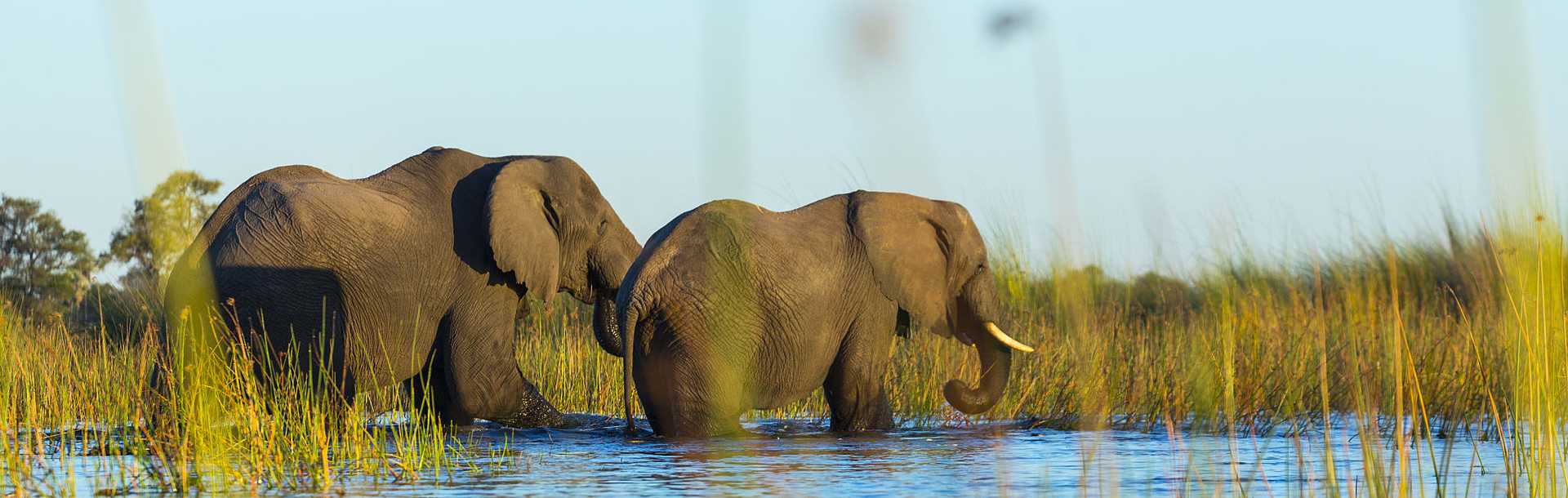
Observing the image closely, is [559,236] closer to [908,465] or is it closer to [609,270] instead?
[609,270]

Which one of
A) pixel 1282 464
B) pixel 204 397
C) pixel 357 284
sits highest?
pixel 357 284

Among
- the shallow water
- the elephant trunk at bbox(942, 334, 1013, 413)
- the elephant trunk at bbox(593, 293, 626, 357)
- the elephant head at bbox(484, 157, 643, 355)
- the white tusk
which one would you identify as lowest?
the shallow water

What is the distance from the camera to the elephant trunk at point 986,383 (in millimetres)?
9633

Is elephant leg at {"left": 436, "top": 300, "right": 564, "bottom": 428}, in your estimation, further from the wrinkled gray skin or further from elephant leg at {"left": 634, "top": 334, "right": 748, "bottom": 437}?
elephant leg at {"left": 634, "top": 334, "right": 748, "bottom": 437}

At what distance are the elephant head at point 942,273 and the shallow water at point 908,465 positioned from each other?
1.29ft

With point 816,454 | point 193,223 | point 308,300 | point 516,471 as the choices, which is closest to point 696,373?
point 816,454

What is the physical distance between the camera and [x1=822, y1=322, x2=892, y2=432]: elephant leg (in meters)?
9.22

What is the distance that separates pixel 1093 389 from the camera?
920 centimetres

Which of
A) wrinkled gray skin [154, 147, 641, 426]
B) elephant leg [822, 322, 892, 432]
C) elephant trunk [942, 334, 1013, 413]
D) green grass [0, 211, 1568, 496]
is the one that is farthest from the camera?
elephant trunk [942, 334, 1013, 413]

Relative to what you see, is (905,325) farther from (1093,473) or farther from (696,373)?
(1093,473)

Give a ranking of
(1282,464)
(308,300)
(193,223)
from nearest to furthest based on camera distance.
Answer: (1282,464) → (308,300) → (193,223)

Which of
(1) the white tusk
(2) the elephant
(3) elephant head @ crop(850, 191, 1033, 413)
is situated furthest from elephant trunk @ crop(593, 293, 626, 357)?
(1) the white tusk

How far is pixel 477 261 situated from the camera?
10.2 metres

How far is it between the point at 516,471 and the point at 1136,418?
3.87 metres
